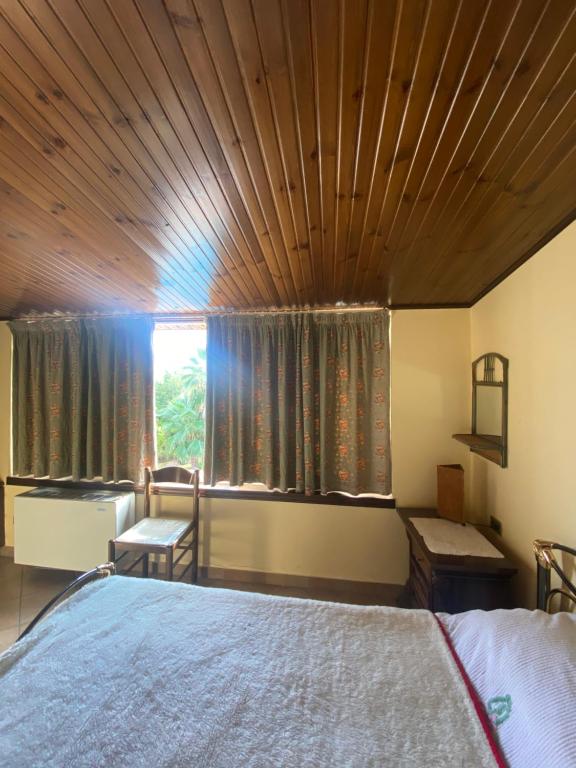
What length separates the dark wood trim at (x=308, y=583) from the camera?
234 cm

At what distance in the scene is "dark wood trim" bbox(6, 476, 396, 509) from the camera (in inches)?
93.7

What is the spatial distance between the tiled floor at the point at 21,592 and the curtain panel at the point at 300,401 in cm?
153

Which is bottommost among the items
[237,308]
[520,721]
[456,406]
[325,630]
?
[325,630]

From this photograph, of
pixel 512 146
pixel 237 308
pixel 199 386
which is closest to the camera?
pixel 512 146

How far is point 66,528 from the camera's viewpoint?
2.44 meters

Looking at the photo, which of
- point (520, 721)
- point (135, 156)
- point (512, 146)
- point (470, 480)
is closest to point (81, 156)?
point (135, 156)

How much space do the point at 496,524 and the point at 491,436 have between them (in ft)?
1.83

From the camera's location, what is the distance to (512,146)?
0.89 metres

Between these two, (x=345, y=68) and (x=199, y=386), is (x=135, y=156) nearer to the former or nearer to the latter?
(x=345, y=68)

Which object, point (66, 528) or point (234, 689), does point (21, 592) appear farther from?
point (234, 689)

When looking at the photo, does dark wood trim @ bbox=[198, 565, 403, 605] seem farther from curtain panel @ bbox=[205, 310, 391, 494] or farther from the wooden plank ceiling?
the wooden plank ceiling

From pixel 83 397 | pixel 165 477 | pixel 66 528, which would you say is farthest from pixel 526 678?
pixel 83 397

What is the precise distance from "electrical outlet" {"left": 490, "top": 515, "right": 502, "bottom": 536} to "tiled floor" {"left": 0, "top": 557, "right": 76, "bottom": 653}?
3162 mm

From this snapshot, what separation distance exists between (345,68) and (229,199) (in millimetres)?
568
